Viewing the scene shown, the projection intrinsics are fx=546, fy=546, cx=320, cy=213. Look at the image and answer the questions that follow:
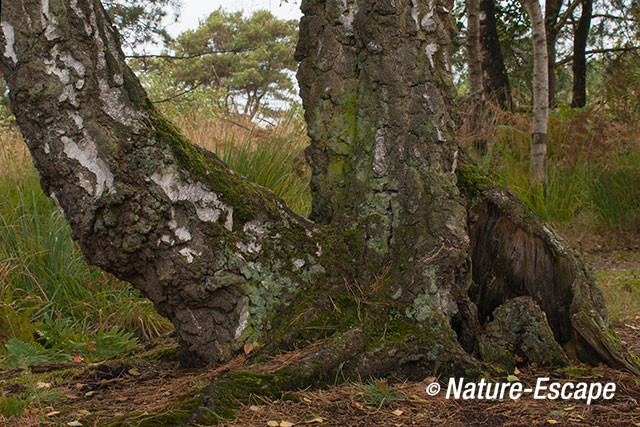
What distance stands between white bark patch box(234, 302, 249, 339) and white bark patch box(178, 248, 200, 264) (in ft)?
0.95

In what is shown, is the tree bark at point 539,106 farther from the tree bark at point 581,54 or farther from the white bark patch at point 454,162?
the tree bark at point 581,54

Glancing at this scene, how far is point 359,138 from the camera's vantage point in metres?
2.48

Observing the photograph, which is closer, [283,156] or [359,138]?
[359,138]

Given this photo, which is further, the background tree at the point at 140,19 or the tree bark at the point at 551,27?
the tree bark at the point at 551,27

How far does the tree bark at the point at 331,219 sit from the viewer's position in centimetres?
202

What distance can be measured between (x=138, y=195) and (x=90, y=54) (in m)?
0.55

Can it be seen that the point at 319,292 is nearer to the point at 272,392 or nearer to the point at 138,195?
the point at 272,392

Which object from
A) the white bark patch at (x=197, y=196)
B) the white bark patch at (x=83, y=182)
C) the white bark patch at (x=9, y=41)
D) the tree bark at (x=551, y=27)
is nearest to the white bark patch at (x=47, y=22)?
the white bark patch at (x=9, y=41)

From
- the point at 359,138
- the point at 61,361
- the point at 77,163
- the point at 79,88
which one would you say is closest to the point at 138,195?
the point at 77,163

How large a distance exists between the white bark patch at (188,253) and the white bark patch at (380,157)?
845 millimetres

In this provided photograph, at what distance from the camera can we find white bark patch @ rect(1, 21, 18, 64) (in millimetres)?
1940

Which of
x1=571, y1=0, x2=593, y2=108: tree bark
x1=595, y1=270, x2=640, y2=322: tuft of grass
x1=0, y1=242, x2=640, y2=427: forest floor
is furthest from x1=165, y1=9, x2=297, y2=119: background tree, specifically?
x1=0, y1=242, x2=640, y2=427: forest floor

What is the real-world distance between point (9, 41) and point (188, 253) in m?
0.99

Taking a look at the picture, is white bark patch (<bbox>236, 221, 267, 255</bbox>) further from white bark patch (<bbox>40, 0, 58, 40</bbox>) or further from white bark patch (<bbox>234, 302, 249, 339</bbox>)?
white bark patch (<bbox>40, 0, 58, 40</bbox>)
